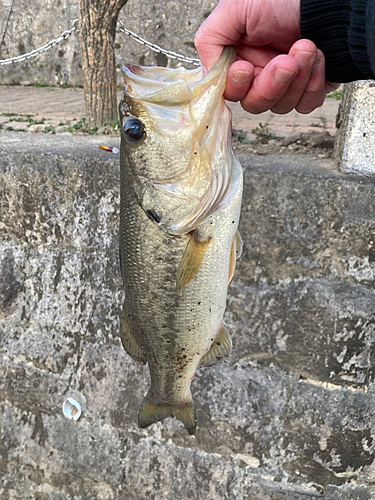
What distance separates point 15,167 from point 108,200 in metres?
0.52

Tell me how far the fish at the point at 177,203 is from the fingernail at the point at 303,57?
193mm

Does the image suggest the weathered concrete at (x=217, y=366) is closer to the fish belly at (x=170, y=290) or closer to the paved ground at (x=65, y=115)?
the fish belly at (x=170, y=290)

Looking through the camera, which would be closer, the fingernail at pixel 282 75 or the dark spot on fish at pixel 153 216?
the fingernail at pixel 282 75

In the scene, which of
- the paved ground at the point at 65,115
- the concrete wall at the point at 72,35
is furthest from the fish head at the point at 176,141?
the concrete wall at the point at 72,35

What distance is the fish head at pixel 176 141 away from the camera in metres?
1.34

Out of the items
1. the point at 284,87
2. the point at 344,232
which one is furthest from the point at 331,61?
the point at 344,232

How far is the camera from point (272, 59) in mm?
1429

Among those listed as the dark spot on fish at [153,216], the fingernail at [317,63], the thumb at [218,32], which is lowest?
the dark spot on fish at [153,216]

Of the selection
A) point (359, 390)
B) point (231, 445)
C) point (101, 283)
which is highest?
point (101, 283)

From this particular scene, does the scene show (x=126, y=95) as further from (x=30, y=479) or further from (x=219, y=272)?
(x=30, y=479)

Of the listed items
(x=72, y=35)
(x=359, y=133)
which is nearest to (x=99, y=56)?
(x=359, y=133)

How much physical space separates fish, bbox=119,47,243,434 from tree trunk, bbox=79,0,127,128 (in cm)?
174

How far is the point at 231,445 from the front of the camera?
252cm

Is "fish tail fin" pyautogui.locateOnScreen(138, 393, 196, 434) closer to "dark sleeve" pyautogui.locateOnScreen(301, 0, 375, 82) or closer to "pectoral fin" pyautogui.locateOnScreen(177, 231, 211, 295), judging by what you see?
"pectoral fin" pyautogui.locateOnScreen(177, 231, 211, 295)
